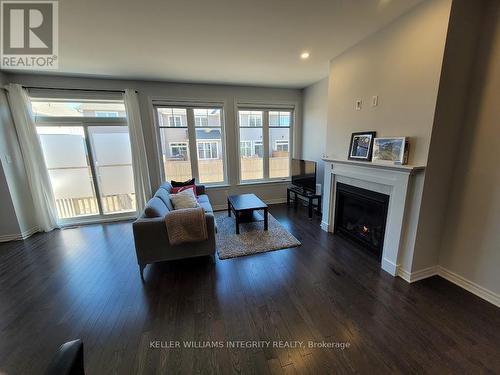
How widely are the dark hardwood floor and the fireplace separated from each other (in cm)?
25

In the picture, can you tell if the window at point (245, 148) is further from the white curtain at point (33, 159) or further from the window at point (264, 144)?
the white curtain at point (33, 159)

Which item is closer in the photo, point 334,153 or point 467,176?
point 467,176

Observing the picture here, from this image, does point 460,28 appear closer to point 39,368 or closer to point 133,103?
point 39,368

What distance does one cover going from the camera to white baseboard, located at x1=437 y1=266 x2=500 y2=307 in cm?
186

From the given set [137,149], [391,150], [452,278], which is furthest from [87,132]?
[452,278]

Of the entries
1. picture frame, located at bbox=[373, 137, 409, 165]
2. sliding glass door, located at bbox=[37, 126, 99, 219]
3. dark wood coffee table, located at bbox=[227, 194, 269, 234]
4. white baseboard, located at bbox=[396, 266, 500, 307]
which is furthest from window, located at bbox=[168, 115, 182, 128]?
white baseboard, located at bbox=[396, 266, 500, 307]

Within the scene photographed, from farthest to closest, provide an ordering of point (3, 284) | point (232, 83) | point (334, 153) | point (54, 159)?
point (232, 83) < point (54, 159) < point (334, 153) < point (3, 284)

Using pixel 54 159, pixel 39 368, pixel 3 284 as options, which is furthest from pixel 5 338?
pixel 54 159

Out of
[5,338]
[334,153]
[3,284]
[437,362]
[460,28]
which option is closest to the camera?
[437,362]

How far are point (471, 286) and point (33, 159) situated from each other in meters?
6.28

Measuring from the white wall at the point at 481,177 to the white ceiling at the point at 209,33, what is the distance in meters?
0.83

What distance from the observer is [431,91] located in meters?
1.84

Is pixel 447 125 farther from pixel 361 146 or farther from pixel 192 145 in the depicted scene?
pixel 192 145

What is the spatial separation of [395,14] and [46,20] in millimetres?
3471
